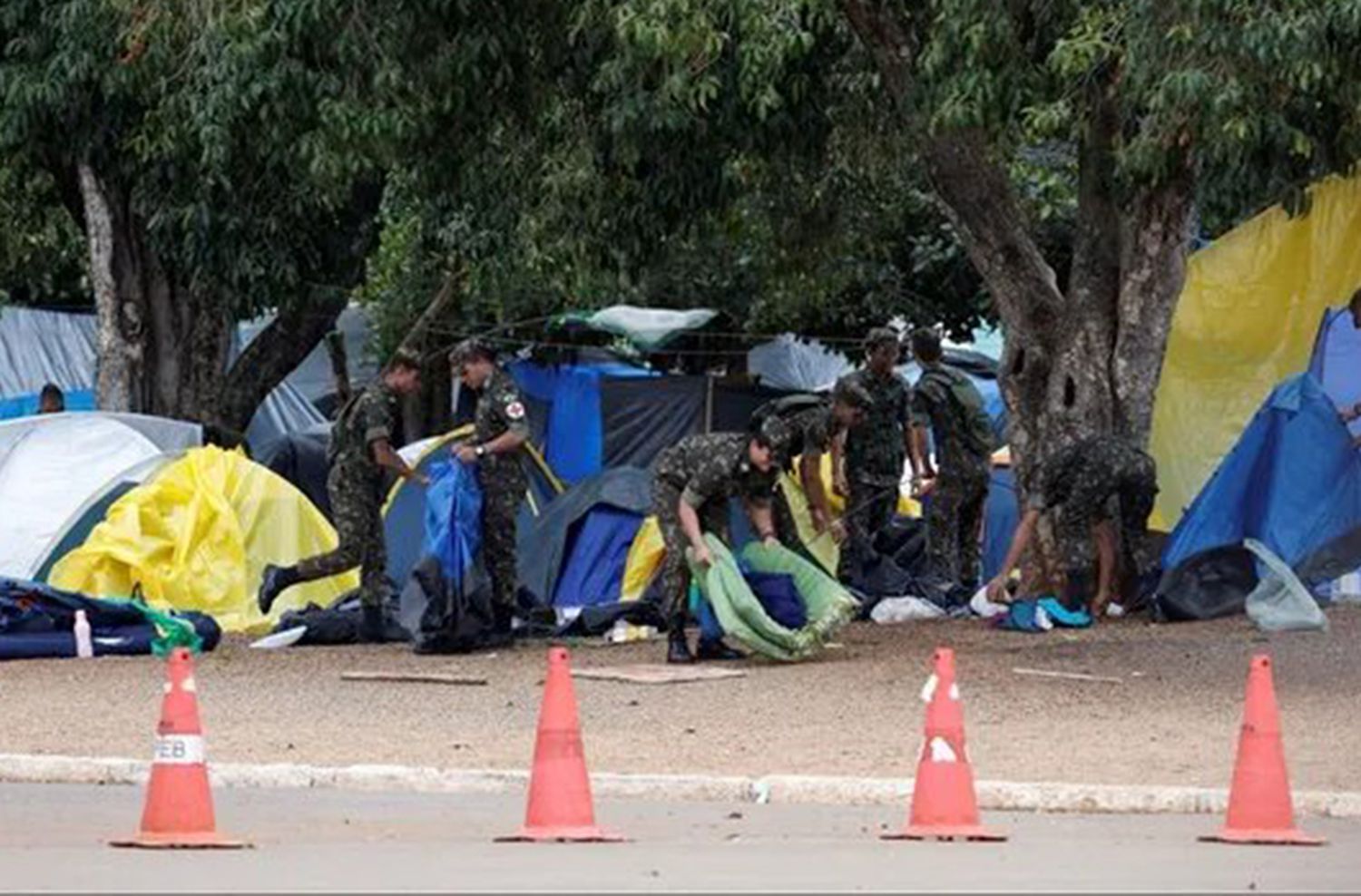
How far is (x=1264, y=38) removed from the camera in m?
15.2

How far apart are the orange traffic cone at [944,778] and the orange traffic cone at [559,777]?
983 millimetres

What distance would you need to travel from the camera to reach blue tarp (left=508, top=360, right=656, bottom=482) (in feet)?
99.1

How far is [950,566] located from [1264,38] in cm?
676

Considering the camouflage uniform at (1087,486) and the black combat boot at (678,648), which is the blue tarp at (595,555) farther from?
the black combat boot at (678,648)

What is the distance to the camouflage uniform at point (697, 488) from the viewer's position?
17.3 metres

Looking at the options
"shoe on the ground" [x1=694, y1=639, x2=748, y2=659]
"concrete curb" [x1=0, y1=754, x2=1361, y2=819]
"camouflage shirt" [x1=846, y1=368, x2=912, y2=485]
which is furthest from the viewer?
"camouflage shirt" [x1=846, y1=368, x2=912, y2=485]

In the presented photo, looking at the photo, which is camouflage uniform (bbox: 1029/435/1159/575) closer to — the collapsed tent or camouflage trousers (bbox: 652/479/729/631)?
camouflage trousers (bbox: 652/479/729/631)

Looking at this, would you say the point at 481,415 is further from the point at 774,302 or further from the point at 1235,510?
the point at 774,302

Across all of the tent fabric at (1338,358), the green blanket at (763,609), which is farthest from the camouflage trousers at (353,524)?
the tent fabric at (1338,358)

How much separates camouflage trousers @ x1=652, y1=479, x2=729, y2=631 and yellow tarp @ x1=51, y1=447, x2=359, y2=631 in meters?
4.22

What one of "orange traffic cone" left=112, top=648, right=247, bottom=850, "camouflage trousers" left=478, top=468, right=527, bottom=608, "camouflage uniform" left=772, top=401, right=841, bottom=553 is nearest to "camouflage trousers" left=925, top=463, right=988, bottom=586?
"camouflage uniform" left=772, top=401, right=841, bottom=553

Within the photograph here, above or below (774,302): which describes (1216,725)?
below

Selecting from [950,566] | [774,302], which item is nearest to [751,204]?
[950,566]

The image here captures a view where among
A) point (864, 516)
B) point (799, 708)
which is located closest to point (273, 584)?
point (864, 516)
